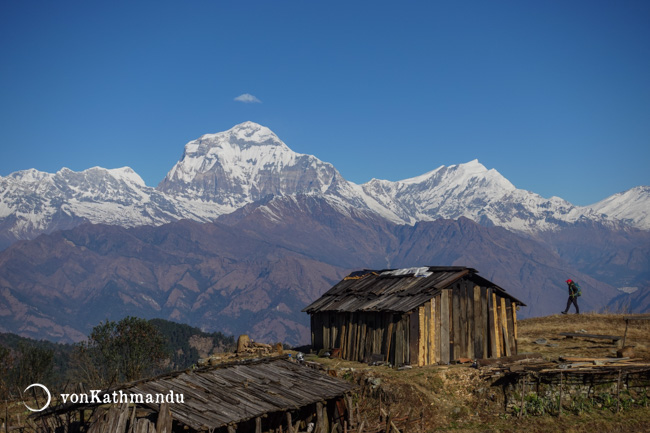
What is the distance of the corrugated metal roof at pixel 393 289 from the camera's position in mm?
41188

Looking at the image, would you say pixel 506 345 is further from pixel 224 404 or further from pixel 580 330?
pixel 224 404

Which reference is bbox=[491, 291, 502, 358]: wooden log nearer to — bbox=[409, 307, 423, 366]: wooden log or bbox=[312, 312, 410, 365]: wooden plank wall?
bbox=[409, 307, 423, 366]: wooden log

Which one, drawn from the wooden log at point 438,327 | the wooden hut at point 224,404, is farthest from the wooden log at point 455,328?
the wooden hut at point 224,404

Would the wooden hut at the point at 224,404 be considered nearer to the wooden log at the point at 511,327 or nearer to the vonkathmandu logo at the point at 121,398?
the vonkathmandu logo at the point at 121,398

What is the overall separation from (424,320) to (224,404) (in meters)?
18.0

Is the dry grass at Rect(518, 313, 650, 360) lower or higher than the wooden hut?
higher

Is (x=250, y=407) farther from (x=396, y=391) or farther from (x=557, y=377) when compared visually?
(x=557, y=377)

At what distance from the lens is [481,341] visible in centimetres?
4256

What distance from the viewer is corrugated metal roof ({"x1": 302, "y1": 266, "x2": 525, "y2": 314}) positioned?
41.2 m

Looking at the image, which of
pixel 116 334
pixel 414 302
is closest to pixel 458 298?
pixel 414 302

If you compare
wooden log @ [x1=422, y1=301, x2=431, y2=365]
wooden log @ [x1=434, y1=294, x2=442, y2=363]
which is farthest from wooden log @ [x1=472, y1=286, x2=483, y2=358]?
wooden log @ [x1=422, y1=301, x2=431, y2=365]

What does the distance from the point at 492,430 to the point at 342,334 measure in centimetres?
1548

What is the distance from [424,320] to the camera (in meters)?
40.1

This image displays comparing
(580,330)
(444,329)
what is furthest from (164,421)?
(580,330)
